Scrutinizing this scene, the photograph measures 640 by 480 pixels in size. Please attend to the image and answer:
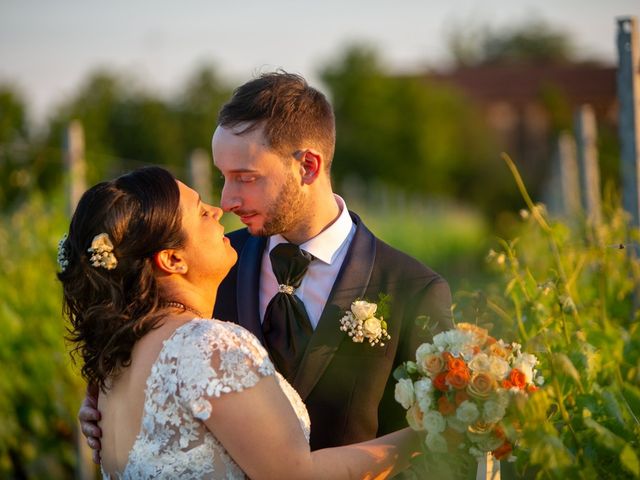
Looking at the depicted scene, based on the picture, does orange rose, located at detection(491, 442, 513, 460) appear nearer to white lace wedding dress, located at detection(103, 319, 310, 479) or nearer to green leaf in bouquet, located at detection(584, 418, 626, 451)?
green leaf in bouquet, located at detection(584, 418, 626, 451)

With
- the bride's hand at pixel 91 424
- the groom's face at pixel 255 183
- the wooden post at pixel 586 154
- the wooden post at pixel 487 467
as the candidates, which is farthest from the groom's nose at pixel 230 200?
the wooden post at pixel 586 154

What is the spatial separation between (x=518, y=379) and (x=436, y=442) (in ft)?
0.85

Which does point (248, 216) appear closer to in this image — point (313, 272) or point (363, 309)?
point (313, 272)

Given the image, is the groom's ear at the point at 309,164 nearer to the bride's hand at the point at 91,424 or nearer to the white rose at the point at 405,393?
the white rose at the point at 405,393

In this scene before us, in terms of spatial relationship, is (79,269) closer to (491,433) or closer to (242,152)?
Result: (242,152)

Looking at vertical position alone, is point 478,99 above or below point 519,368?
below

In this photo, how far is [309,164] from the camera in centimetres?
301

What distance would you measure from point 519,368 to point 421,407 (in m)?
0.26

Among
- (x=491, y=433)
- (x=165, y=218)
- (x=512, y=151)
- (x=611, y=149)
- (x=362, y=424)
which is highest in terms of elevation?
(x=165, y=218)

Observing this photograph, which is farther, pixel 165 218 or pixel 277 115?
pixel 277 115

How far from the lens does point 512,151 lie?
5675 centimetres

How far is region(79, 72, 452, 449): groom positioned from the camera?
2744 millimetres

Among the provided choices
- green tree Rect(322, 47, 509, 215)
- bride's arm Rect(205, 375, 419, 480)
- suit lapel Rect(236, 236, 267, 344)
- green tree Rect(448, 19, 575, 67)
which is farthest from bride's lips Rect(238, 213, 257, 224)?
green tree Rect(448, 19, 575, 67)

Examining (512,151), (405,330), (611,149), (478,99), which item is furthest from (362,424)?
(478,99)
